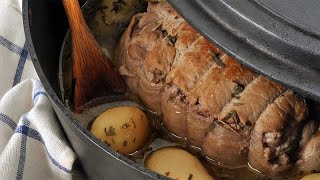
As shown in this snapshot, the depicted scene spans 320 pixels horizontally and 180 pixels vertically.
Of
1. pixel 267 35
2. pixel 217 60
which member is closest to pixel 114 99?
pixel 217 60

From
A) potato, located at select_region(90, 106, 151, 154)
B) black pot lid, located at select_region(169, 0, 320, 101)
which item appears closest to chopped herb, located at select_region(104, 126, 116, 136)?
potato, located at select_region(90, 106, 151, 154)

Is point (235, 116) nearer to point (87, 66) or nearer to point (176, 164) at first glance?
point (176, 164)

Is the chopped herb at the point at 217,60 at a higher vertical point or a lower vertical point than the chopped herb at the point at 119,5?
A: higher

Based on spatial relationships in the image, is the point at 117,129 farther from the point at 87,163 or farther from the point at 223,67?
the point at 223,67

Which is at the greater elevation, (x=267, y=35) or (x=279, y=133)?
(x=267, y=35)

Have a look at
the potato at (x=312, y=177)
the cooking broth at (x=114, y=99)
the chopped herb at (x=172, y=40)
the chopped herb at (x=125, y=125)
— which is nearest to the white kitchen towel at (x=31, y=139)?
the cooking broth at (x=114, y=99)

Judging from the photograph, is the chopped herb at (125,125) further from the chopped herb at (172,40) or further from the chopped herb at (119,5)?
the chopped herb at (119,5)

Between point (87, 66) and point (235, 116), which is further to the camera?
point (87, 66)
